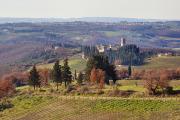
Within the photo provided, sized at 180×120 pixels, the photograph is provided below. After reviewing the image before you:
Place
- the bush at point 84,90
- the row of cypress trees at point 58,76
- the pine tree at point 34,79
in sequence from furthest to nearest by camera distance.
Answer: the pine tree at point 34,79, the row of cypress trees at point 58,76, the bush at point 84,90

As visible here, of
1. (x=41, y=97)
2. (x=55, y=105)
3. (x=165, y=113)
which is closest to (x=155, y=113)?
(x=165, y=113)

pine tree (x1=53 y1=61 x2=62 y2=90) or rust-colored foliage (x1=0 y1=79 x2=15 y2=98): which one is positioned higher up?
pine tree (x1=53 y1=61 x2=62 y2=90)

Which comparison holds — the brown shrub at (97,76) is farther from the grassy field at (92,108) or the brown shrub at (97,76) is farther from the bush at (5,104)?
the bush at (5,104)

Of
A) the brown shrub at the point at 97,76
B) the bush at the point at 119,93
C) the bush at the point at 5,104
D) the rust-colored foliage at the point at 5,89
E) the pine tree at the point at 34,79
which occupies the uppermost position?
the brown shrub at the point at 97,76

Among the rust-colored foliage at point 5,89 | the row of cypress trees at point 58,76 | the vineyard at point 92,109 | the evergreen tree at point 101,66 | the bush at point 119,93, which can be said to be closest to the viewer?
the vineyard at point 92,109

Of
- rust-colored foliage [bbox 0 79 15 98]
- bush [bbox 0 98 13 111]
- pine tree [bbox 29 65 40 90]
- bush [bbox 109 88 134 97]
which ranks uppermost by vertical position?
bush [bbox 109 88 134 97]

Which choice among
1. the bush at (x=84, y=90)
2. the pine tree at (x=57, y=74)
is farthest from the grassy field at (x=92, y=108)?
the pine tree at (x=57, y=74)

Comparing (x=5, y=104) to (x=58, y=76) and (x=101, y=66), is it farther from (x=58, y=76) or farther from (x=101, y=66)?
(x=101, y=66)

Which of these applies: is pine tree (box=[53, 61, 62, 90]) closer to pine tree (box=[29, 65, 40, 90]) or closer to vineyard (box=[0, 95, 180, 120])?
pine tree (box=[29, 65, 40, 90])

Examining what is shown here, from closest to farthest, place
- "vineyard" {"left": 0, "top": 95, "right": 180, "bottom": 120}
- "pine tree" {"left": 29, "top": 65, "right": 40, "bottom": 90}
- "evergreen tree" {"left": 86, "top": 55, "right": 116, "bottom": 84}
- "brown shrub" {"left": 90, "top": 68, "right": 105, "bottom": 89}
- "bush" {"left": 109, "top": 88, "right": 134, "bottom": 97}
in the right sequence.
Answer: "vineyard" {"left": 0, "top": 95, "right": 180, "bottom": 120}, "bush" {"left": 109, "top": 88, "right": 134, "bottom": 97}, "brown shrub" {"left": 90, "top": 68, "right": 105, "bottom": 89}, "pine tree" {"left": 29, "top": 65, "right": 40, "bottom": 90}, "evergreen tree" {"left": 86, "top": 55, "right": 116, "bottom": 84}

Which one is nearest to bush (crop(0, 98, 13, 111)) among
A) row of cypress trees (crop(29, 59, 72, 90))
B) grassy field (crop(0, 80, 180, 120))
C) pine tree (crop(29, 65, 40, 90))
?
grassy field (crop(0, 80, 180, 120))

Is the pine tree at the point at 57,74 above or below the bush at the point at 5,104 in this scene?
above
